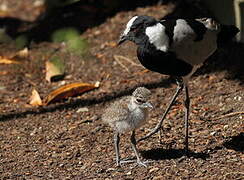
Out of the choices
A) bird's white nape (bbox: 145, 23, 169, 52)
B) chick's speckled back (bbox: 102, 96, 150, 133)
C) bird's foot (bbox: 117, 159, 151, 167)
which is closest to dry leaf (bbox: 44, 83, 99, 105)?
chick's speckled back (bbox: 102, 96, 150, 133)

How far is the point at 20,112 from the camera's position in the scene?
6039mm

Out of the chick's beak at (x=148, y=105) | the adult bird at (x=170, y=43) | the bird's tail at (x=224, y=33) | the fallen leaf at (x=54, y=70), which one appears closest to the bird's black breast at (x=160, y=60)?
the adult bird at (x=170, y=43)

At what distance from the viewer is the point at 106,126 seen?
556 cm

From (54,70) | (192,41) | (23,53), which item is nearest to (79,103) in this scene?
(54,70)

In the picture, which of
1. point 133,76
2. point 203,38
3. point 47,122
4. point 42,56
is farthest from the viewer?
point 42,56

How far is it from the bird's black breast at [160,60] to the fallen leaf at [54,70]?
2278 millimetres

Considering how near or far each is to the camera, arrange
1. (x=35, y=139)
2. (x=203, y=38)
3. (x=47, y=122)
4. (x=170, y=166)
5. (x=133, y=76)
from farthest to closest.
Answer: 1. (x=133, y=76)
2. (x=47, y=122)
3. (x=35, y=139)
4. (x=203, y=38)
5. (x=170, y=166)

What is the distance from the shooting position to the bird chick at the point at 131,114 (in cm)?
459

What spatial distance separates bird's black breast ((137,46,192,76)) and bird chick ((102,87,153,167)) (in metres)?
0.22

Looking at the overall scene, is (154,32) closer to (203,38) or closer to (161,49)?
(161,49)

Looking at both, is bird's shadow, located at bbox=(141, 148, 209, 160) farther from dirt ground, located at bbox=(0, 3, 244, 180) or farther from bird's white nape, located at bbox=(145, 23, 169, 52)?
bird's white nape, located at bbox=(145, 23, 169, 52)

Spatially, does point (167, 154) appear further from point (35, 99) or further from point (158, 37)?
point (35, 99)

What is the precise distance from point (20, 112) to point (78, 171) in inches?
62.2

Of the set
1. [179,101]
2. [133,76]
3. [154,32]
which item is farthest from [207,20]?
[133,76]
